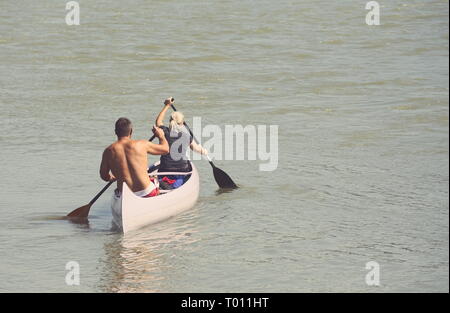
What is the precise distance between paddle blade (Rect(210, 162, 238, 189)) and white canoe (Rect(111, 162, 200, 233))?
146 cm

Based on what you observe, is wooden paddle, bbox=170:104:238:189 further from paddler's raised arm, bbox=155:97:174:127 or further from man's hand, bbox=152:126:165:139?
man's hand, bbox=152:126:165:139

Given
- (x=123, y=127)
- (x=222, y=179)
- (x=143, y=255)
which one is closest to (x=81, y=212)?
(x=123, y=127)

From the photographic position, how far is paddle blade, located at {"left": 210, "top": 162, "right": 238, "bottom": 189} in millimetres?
15961

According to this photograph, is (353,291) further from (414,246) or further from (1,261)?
(1,261)

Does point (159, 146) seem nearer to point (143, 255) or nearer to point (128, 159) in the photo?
point (128, 159)

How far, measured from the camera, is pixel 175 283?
1138cm

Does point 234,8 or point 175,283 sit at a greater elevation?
point 234,8

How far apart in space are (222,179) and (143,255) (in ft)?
12.8

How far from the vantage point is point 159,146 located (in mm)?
13406

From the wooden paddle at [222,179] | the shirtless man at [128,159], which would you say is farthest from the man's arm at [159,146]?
the wooden paddle at [222,179]

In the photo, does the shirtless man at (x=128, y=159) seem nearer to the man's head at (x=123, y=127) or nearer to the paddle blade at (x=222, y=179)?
the man's head at (x=123, y=127)

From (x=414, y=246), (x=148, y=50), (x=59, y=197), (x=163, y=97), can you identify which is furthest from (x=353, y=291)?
(x=148, y=50)

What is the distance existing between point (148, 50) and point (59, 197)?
14.7 meters

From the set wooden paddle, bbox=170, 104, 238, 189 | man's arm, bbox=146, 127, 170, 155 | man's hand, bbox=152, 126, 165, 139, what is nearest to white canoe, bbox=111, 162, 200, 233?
man's arm, bbox=146, 127, 170, 155
